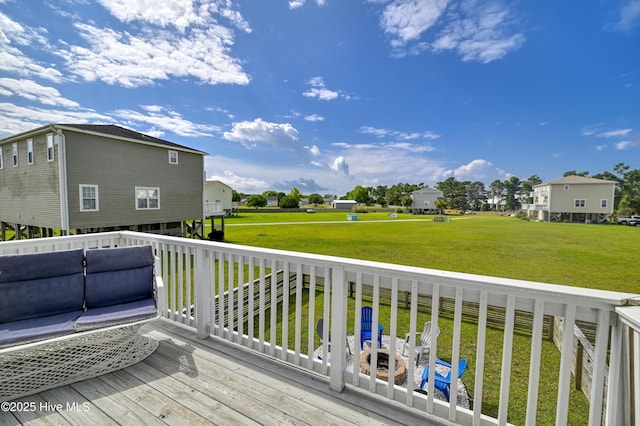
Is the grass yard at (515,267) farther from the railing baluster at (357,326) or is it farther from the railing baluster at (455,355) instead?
the railing baluster at (357,326)

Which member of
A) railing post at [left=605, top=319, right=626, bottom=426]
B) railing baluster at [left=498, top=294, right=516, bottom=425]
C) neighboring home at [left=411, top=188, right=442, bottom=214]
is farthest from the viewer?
neighboring home at [left=411, top=188, right=442, bottom=214]

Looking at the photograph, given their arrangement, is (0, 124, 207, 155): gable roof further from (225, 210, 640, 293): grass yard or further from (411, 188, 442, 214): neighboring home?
(411, 188, 442, 214): neighboring home

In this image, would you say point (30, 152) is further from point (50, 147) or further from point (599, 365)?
point (599, 365)

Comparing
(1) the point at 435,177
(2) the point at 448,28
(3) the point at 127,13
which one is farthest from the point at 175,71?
(1) the point at 435,177

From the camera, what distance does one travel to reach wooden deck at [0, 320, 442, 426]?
5.58 ft

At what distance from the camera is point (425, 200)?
51750mm

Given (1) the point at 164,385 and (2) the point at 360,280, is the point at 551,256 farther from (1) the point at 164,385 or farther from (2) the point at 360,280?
(1) the point at 164,385

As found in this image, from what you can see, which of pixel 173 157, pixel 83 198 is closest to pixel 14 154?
pixel 83 198

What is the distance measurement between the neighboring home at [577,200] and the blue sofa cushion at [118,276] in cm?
4175

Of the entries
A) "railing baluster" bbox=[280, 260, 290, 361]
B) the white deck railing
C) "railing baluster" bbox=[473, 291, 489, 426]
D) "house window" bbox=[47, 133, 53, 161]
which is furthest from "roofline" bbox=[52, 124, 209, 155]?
"railing baluster" bbox=[473, 291, 489, 426]

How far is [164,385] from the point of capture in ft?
6.64

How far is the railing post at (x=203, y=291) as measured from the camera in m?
2.71

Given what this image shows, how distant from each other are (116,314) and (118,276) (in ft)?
1.49

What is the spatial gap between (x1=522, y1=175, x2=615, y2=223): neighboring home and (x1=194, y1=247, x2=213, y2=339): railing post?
41.3 metres
